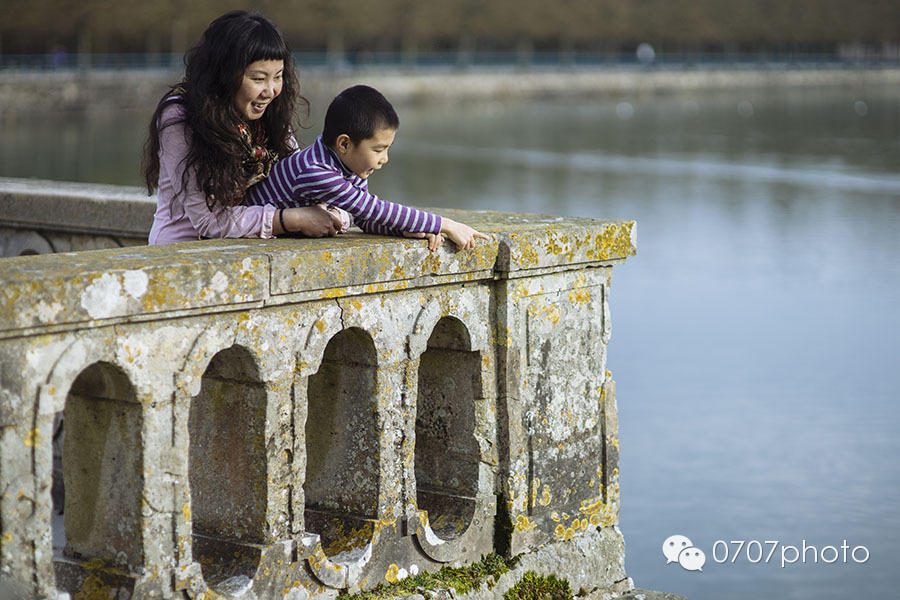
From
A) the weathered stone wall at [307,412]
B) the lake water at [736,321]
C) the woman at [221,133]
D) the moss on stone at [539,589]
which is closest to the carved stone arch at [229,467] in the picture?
the weathered stone wall at [307,412]

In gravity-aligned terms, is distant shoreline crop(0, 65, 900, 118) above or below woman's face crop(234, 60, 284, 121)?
above

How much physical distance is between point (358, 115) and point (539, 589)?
1381 mm

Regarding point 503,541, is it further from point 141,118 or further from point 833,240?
point 141,118

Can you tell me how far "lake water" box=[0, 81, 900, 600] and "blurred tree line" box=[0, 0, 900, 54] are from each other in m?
14.0

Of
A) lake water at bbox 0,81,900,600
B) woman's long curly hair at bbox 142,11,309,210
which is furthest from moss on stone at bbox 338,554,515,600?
lake water at bbox 0,81,900,600

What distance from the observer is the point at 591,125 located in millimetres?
41188

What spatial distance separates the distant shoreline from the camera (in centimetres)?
3866

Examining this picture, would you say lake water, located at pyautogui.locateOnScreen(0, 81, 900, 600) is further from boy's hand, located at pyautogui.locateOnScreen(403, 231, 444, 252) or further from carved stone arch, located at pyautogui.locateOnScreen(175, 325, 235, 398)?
carved stone arch, located at pyautogui.locateOnScreen(175, 325, 235, 398)

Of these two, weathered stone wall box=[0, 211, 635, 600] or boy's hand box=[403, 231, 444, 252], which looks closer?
weathered stone wall box=[0, 211, 635, 600]

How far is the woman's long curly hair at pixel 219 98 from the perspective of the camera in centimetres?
318

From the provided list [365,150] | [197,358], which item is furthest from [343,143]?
[197,358]

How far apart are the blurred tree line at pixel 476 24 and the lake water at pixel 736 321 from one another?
45.8 feet

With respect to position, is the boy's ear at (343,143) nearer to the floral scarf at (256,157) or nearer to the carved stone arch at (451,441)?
the floral scarf at (256,157)

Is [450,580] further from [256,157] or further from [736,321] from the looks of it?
[736,321]
